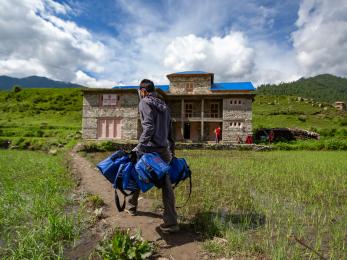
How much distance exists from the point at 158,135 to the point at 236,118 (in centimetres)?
2111

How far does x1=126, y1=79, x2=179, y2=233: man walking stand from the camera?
360 cm

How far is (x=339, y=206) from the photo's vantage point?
496 cm

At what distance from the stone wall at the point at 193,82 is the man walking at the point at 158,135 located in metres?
23.3

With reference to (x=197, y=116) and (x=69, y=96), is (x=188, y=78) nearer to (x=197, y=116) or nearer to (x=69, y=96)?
(x=197, y=116)

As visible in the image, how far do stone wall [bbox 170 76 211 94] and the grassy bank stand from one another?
19604 millimetres

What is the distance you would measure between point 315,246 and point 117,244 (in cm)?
233

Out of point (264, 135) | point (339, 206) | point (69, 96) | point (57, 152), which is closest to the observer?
point (339, 206)

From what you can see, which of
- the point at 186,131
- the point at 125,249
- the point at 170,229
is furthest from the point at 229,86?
the point at 125,249

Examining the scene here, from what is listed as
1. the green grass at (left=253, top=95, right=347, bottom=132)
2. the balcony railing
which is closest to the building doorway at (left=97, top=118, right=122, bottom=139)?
the balcony railing

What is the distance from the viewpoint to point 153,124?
3750 millimetres

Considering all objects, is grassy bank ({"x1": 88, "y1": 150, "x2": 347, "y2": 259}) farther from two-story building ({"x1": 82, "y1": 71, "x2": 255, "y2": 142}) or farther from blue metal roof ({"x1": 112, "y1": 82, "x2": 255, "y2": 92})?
blue metal roof ({"x1": 112, "y1": 82, "x2": 255, "y2": 92})

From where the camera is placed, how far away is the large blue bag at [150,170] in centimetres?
341

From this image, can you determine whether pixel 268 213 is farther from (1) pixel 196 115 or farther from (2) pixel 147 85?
(1) pixel 196 115

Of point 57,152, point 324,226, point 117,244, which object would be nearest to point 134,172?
point 117,244
